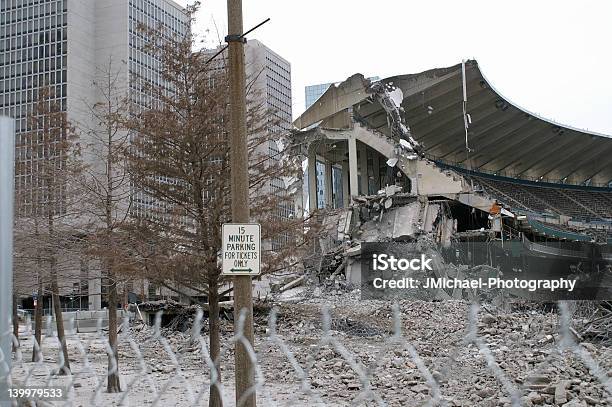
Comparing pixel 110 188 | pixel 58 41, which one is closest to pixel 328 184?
pixel 110 188

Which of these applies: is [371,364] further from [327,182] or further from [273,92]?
[327,182]

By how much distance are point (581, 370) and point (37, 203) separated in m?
12.8

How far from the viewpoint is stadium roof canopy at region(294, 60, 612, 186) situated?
120ft

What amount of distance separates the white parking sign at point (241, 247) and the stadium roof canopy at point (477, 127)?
3168 cm

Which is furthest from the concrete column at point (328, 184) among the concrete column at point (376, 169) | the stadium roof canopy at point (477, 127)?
the stadium roof canopy at point (477, 127)

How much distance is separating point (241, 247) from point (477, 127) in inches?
1556

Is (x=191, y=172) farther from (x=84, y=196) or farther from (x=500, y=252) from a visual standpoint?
(x=500, y=252)

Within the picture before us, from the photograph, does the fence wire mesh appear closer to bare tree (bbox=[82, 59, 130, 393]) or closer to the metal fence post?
the metal fence post

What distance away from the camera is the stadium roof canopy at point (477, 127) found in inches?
1444

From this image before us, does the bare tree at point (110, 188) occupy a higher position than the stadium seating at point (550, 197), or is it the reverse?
the stadium seating at point (550, 197)

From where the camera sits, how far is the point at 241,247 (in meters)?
5.14

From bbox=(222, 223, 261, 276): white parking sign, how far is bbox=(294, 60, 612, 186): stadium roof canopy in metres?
31.7

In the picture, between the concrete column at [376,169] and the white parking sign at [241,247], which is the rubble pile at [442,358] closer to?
the white parking sign at [241,247]

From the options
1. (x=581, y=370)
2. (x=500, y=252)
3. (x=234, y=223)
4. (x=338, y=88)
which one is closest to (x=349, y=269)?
(x=500, y=252)
